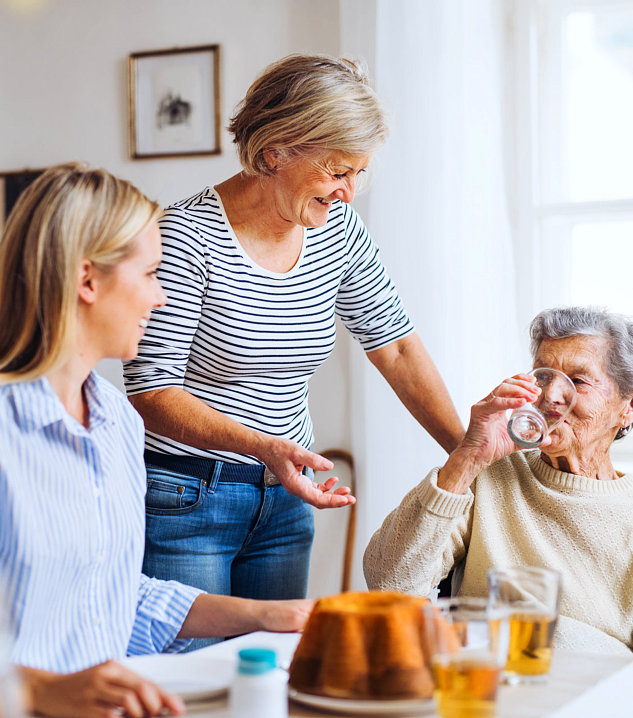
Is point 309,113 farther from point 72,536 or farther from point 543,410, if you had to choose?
point 72,536

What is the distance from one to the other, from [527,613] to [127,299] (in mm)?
664

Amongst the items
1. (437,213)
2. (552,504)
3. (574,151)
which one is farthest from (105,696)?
(574,151)

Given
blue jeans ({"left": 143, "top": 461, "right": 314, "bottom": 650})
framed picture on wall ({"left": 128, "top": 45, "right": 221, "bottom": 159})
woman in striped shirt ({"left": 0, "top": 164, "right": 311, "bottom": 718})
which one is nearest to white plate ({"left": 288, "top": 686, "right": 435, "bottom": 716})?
woman in striped shirt ({"left": 0, "top": 164, "right": 311, "bottom": 718})

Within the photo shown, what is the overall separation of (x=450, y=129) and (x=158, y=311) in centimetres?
133

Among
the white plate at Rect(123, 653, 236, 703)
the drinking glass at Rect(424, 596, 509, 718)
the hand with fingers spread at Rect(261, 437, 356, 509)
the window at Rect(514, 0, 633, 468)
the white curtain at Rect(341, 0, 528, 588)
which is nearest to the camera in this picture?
the drinking glass at Rect(424, 596, 509, 718)

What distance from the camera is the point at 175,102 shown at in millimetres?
3273

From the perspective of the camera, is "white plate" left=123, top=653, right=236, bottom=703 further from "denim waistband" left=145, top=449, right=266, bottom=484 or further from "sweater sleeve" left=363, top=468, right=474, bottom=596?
"denim waistband" left=145, top=449, right=266, bottom=484

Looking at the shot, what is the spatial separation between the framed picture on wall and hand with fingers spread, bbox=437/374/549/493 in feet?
6.07

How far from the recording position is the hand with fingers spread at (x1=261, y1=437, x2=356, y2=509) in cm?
156

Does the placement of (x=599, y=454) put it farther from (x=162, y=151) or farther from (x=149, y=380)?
(x=162, y=151)

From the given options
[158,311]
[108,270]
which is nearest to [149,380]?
[158,311]

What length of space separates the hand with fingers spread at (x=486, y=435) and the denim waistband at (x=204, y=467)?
1.31 ft

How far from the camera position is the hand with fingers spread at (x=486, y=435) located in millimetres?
1632

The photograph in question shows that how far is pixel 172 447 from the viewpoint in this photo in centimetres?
184
